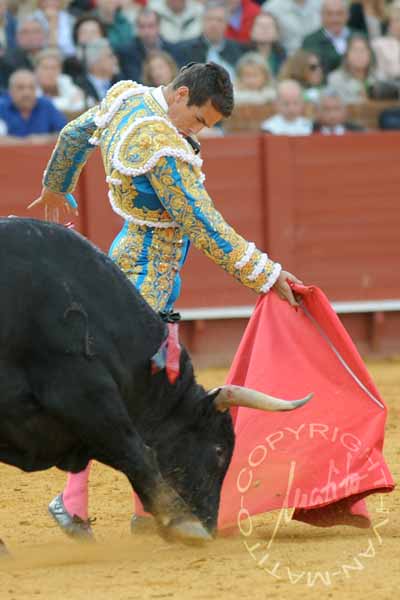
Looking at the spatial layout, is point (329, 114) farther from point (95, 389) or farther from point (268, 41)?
point (95, 389)

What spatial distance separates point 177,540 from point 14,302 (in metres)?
0.84

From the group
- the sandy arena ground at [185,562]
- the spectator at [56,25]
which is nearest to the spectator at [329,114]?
the spectator at [56,25]

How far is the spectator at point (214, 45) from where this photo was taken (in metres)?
8.97

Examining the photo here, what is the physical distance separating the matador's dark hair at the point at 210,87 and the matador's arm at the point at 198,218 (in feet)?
0.62

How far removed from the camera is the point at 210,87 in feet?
12.2

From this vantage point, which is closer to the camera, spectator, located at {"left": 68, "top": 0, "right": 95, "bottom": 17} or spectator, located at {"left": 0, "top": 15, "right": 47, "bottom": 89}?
spectator, located at {"left": 0, "top": 15, "right": 47, "bottom": 89}

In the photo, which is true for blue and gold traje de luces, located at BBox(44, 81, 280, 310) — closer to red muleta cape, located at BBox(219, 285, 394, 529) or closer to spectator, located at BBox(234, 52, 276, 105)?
red muleta cape, located at BBox(219, 285, 394, 529)

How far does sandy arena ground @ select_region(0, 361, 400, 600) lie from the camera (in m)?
3.17

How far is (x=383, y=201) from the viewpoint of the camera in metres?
8.41

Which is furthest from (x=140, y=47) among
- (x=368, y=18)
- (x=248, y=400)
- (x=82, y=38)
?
(x=248, y=400)

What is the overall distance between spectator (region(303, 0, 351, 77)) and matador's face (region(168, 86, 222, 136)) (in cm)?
577

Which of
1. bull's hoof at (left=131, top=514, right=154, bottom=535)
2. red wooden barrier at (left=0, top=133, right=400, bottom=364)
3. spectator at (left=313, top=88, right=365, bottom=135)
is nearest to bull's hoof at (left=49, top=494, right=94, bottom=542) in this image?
bull's hoof at (left=131, top=514, right=154, bottom=535)

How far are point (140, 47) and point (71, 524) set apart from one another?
5376mm

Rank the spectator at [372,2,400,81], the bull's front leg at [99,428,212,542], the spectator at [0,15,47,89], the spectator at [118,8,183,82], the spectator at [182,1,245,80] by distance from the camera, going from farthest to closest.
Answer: the spectator at [372,2,400,81]
the spectator at [182,1,245,80]
the spectator at [118,8,183,82]
the spectator at [0,15,47,89]
the bull's front leg at [99,428,212,542]
